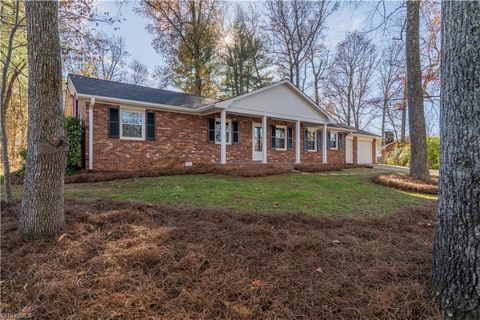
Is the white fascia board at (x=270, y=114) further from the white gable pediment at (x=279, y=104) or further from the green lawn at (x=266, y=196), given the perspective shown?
the green lawn at (x=266, y=196)

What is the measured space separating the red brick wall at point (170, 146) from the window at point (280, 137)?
0.61 m

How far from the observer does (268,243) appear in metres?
3.41

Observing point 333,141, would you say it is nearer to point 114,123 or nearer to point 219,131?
point 219,131

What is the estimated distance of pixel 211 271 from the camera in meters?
2.66

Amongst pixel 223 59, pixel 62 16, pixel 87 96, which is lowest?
pixel 87 96

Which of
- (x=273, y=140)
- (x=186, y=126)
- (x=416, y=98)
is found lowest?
(x=273, y=140)

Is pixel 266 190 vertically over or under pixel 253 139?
under

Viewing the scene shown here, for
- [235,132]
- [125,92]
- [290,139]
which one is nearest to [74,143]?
[125,92]

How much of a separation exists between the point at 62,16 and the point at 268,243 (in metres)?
8.63

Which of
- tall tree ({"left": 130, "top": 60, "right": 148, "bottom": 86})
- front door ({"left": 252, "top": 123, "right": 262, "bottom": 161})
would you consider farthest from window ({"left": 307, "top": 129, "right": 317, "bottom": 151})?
tall tree ({"left": 130, "top": 60, "right": 148, "bottom": 86})

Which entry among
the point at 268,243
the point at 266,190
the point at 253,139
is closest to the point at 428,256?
the point at 268,243

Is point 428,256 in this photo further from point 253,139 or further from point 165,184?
point 253,139

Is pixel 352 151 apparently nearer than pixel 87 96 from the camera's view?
No

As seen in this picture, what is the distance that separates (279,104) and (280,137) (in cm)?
239
